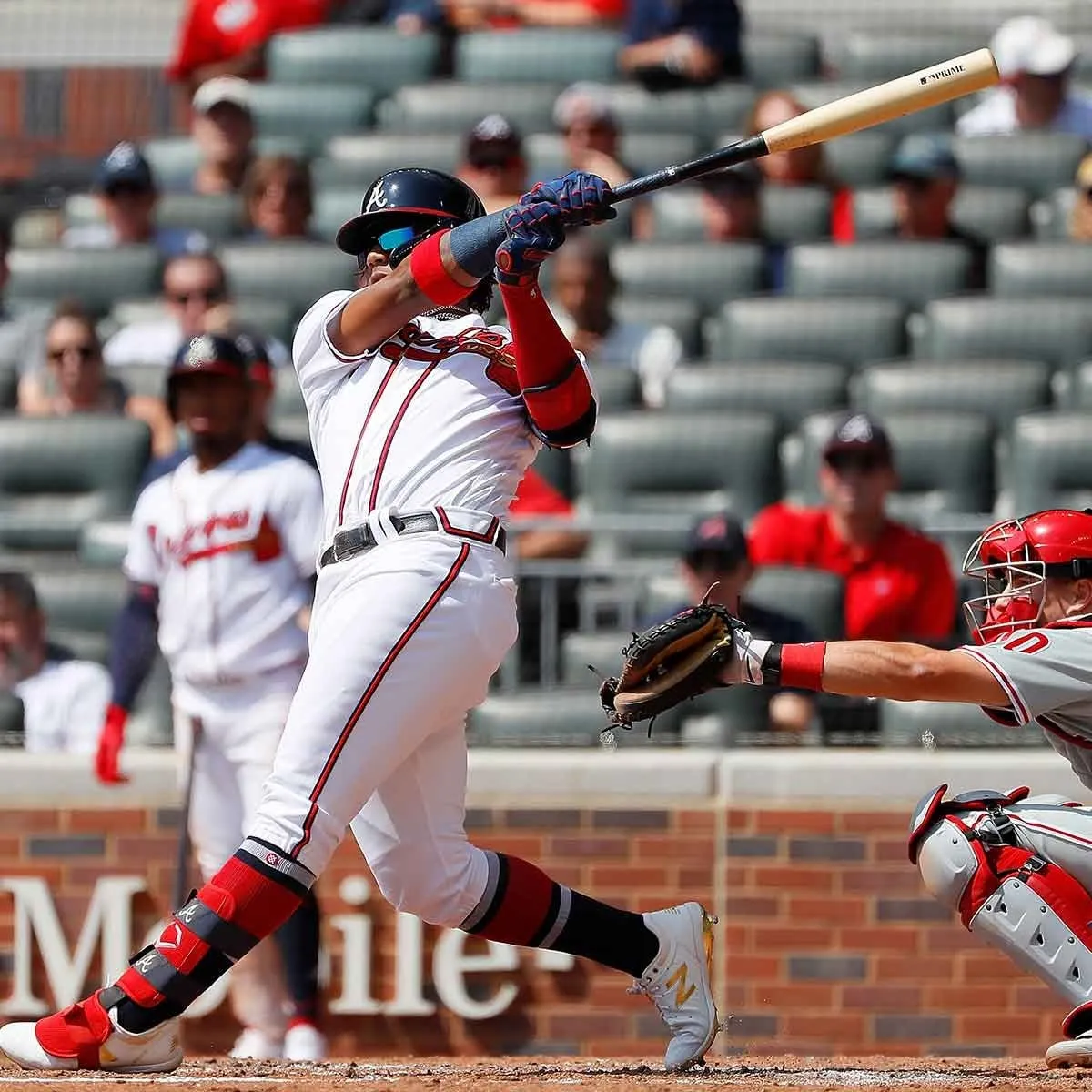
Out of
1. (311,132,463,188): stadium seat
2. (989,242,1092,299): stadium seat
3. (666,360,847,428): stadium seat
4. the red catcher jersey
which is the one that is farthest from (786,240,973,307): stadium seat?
the red catcher jersey

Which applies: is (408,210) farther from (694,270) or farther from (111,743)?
(694,270)

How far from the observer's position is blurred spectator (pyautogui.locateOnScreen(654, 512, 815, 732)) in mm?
5520

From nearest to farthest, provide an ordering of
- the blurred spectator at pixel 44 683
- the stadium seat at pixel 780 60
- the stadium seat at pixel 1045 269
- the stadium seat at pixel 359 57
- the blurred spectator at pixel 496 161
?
the blurred spectator at pixel 44 683, the stadium seat at pixel 1045 269, the blurred spectator at pixel 496 161, the stadium seat at pixel 780 60, the stadium seat at pixel 359 57

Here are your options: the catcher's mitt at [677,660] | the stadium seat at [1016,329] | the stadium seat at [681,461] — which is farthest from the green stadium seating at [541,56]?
the catcher's mitt at [677,660]

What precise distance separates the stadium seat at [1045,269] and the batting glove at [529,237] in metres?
4.21

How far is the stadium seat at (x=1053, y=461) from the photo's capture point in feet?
20.8

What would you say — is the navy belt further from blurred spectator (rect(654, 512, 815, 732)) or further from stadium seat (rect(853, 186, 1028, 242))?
stadium seat (rect(853, 186, 1028, 242))

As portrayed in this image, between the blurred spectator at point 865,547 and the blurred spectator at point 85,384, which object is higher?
the blurred spectator at point 85,384

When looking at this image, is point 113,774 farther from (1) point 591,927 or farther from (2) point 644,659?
(2) point 644,659

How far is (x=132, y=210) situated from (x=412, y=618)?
5.28 meters

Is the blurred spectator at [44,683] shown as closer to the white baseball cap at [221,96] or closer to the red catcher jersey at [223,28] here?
the white baseball cap at [221,96]

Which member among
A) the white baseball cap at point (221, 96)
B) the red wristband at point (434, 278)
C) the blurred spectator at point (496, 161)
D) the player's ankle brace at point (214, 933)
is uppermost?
the white baseball cap at point (221, 96)

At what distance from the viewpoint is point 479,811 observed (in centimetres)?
570

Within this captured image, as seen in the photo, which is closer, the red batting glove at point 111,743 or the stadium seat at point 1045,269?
the red batting glove at point 111,743
